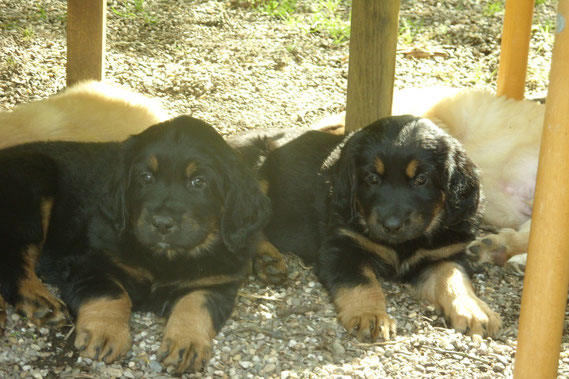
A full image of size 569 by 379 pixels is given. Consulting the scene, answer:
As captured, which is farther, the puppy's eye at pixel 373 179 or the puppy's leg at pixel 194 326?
the puppy's eye at pixel 373 179

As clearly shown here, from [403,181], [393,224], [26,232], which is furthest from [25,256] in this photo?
[403,181]

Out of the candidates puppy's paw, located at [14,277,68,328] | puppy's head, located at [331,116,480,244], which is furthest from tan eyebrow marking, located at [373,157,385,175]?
puppy's paw, located at [14,277,68,328]

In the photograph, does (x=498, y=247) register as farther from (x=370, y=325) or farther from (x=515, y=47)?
(x=515, y=47)

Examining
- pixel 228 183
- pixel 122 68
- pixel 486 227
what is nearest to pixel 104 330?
pixel 228 183

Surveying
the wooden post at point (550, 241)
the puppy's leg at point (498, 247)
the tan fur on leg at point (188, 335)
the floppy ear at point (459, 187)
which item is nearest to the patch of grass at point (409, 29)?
the puppy's leg at point (498, 247)

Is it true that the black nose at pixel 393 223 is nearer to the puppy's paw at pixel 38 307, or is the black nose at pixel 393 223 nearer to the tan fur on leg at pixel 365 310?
the tan fur on leg at pixel 365 310

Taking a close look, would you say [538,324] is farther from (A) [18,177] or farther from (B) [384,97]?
(A) [18,177]
